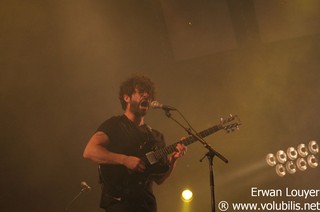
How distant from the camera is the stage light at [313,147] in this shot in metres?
4.48

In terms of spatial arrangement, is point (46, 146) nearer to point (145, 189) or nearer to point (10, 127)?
point (10, 127)

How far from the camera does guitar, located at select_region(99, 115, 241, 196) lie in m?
3.36

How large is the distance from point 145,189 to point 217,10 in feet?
7.26

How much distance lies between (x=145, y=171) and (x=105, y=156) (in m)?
0.36

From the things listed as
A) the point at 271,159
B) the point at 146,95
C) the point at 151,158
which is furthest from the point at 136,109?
the point at 271,159

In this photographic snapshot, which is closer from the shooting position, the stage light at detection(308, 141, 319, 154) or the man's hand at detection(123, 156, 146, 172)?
the man's hand at detection(123, 156, 146, 172)

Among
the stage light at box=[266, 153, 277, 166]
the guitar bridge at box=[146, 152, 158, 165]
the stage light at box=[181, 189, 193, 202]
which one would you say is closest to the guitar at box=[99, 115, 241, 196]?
the guitar bridge at box=[146, 152, 158, 165]

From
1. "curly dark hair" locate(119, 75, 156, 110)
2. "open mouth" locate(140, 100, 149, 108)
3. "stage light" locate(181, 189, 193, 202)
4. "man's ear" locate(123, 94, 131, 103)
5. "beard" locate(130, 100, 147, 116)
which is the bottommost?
"stage light" locate(181, 189, 193, 202)

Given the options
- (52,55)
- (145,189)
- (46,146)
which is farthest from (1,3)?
(145,189)

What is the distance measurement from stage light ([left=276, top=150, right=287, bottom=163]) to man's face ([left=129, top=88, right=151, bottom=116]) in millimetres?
1657

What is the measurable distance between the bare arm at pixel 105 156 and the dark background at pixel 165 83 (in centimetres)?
115

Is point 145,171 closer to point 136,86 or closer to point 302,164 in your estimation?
point 136,86

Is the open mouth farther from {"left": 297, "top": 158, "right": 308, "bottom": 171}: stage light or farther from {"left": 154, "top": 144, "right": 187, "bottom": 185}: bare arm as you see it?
{"left": 297, "top": 158, "right": 308, "bottom": 171}: stage light

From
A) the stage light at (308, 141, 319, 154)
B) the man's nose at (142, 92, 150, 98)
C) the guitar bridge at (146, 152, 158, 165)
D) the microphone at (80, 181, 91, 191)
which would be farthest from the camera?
the stage light at (308, 141, 319, 154)
